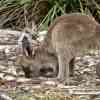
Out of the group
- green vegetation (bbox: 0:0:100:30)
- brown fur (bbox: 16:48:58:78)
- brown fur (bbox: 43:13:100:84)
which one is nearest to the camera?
brown fur (bbox: 43:13:100:84)

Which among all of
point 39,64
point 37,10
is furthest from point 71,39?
point 37,10

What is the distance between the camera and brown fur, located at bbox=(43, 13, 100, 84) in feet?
20.9

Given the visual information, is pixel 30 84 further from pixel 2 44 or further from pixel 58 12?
pixel 58 12

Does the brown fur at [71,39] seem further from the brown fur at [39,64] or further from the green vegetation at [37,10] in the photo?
the green vegetation at [37,10]

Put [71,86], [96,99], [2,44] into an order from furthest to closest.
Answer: [2,44], [71,86], [96,99]

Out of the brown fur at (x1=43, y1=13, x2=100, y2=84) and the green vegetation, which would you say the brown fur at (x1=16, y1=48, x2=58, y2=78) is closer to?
the brown fur at (x1=43, y1=13, x2=100, y2=84)

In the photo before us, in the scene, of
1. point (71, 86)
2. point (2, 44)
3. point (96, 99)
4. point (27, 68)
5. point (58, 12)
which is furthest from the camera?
point (58, 12)

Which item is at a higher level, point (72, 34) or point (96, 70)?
point (72, 34)

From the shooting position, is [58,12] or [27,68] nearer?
[27,68]

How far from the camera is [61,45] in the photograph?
6.35m

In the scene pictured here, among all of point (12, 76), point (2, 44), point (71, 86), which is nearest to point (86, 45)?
point (71, 86)

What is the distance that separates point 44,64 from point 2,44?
183cm

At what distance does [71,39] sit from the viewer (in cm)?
638

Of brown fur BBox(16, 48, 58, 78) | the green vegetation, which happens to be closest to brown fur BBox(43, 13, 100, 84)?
brown fur BBox(16, 48, 58, 78)
